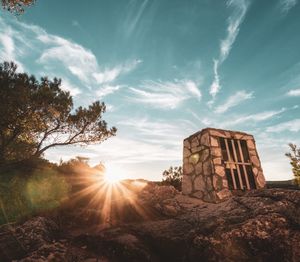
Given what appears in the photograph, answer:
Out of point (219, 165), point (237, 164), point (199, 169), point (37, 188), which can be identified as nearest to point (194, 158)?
point (199, 169)

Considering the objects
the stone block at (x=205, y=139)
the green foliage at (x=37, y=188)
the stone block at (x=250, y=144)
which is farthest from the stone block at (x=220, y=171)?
the green foliage at (x=37, y=188)

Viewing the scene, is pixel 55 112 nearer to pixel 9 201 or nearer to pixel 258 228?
pixel 9 201

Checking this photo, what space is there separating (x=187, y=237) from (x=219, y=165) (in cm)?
391

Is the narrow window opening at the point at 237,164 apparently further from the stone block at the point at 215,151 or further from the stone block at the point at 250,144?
the stone block at the point at 215,151

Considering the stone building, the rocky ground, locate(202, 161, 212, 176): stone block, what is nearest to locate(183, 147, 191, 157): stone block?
the stone building

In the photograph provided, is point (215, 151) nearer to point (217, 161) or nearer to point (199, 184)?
point (217, 161)

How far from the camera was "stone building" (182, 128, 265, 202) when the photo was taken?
7992 millimetres

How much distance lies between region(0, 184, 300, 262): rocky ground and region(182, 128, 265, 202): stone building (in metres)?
1.80

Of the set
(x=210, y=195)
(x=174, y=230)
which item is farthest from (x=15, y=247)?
(x=210, y=195)

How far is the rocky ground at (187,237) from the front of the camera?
13.5 ft

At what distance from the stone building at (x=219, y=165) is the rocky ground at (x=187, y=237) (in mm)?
1804

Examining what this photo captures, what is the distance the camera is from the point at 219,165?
8211mm

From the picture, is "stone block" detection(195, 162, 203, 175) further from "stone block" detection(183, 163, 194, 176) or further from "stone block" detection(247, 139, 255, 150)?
"stone block" detection(247, 139, 255, 150)

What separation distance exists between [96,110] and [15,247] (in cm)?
1128
